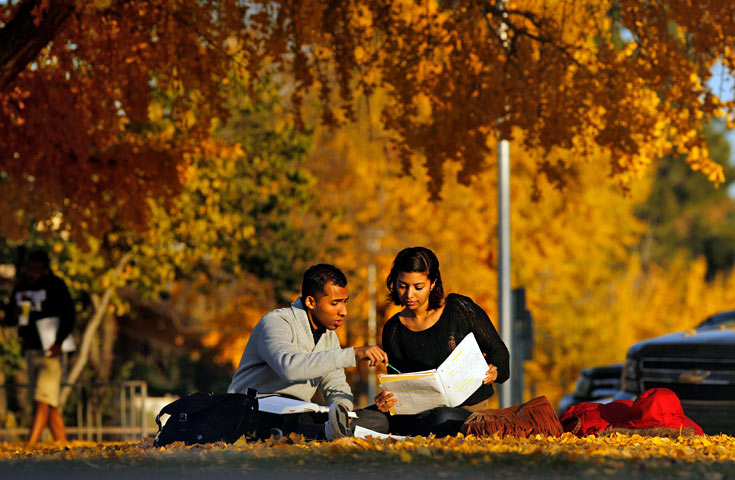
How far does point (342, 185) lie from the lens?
96.7ft

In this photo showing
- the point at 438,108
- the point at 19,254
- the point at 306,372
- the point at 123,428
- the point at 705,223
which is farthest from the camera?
the point at 705,223

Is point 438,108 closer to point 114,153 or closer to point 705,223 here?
point 114,153

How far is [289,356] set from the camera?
7270mm

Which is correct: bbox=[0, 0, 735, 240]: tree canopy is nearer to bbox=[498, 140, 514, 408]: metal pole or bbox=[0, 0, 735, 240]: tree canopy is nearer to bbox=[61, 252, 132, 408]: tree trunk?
bbox=[498, 140, 514, 408]: metal pole

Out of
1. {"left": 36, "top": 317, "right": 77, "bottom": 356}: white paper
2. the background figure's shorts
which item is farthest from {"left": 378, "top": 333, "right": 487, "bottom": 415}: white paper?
the background figure's shorts

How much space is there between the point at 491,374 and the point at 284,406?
51.0 inches

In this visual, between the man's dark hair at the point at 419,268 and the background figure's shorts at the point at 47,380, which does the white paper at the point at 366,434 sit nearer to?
the man's dark hair at the point at 419,268

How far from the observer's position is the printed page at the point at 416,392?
7.32 m

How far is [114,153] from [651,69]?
5660 millimetres

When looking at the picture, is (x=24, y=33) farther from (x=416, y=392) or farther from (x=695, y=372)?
(x=695, y=372)

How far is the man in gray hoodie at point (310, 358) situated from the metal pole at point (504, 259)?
8.88 meters

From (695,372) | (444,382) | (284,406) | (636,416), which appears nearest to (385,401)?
(444,382)

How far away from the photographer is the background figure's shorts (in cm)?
1306

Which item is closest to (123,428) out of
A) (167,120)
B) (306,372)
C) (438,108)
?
(167,120)
